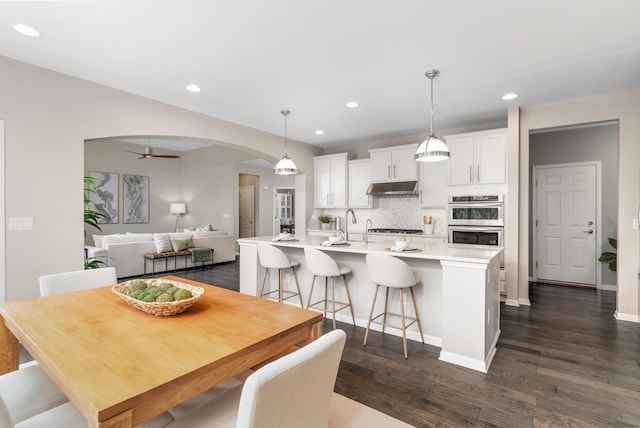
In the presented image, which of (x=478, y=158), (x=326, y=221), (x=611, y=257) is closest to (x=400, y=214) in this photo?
(x=326, y=221)

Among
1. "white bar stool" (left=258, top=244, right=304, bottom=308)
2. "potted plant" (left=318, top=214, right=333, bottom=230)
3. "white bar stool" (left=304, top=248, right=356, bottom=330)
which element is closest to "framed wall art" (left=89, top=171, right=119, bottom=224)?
"potted plant" (left=318, top=214, right=333, bottom=230)

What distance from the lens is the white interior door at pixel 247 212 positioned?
10.1m

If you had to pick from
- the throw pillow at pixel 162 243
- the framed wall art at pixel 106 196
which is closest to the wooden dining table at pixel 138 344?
the throw pillow at pixel 162 243

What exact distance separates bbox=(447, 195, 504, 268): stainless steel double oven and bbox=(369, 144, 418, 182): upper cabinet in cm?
88

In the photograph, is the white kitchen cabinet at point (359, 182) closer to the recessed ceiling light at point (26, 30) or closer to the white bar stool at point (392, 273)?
the white bar stool at point (392, 273)

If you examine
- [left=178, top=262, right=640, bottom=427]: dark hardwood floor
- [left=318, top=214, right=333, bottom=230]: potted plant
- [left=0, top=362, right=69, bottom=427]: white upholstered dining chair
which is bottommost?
[left=178, top=262, right=640, bottom=427]: dark hardwood floor

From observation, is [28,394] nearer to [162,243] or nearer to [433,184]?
[433,184]

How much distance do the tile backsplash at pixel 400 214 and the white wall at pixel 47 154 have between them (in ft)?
12.9

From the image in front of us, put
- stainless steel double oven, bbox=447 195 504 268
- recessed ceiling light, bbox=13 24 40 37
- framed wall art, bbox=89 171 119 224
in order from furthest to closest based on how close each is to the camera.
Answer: framed wall art, bbox=89 171 119 224 → stainless steel double oven, bbox=447 195 504 268 → recessed ceiling light, bbox=13 24 40 37

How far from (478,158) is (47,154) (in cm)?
515

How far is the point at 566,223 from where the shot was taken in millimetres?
5473

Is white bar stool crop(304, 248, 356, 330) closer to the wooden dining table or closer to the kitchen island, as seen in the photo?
the kitchen island

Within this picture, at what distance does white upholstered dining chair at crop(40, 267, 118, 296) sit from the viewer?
6.69 ft

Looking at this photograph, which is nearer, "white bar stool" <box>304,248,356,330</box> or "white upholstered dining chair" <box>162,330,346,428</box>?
"white upholstered dining chair" <box>162,330,346,428</box>
